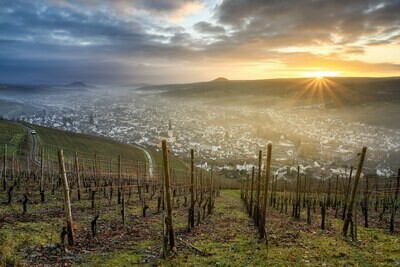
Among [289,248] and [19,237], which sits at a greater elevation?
[19,237]

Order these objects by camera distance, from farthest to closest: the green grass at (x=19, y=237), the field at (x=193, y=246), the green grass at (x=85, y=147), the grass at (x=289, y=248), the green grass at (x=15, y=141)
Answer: the green grass at (x=85, y=147) < the green grass at (x=15, y=141) < the grass at (x=289, y=248) < the field at (x=193, y=246) < the green grass at (x=19, y=237)

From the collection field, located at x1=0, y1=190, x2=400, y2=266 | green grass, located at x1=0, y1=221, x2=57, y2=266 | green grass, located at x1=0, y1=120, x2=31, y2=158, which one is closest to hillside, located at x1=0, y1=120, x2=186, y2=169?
green grass, located at x1=0, y1=120, x2=31, y2=158

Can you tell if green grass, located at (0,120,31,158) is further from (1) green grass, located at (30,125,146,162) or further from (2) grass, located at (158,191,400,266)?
(2) grass, located at (158,191,400,266)

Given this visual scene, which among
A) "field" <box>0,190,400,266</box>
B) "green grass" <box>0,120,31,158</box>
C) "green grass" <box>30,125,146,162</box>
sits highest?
"field" <box>0,190,400,266</box>

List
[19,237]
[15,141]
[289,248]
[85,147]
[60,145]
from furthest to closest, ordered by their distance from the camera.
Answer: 1. [85,147]
2. [60,145]
3. [15,141]
4. [289,248]
5. [19,237]

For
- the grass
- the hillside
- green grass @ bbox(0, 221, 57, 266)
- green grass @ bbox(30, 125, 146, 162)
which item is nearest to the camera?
green grass @ bbox(0, 221, 57, 266)

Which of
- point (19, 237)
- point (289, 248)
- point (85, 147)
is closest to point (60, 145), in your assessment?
point (85, 147)

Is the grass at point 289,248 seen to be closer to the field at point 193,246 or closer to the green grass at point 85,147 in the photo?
the field at point 193,246

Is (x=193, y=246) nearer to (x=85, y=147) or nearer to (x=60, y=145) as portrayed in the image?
(x=60, y=145)

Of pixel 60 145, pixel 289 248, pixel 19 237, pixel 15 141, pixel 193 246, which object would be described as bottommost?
pixel 60 145

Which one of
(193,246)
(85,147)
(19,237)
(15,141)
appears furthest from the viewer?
(85,147)

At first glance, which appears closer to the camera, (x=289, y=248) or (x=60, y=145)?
(x=289, y=248)

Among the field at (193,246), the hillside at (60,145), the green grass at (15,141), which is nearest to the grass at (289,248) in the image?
the field at (193,246)
